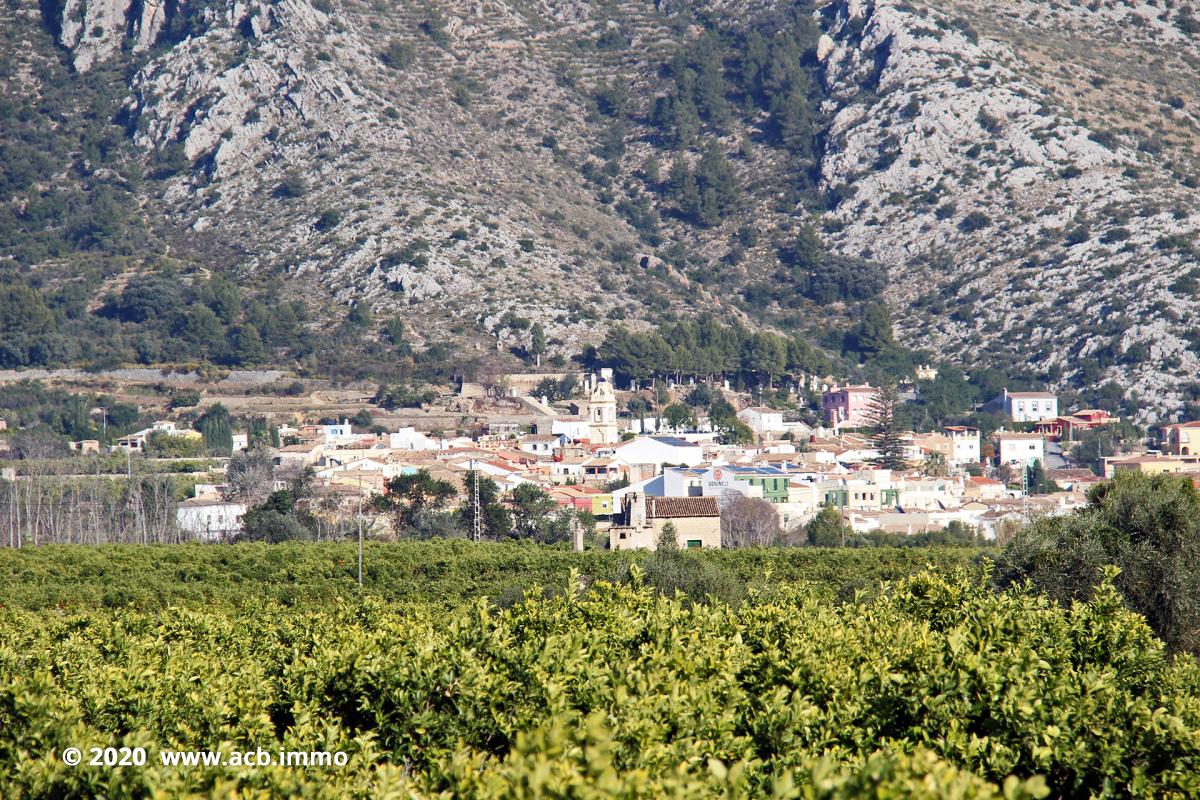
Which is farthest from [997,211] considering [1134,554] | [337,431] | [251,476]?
[1134,554]

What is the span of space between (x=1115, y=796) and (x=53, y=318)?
99655mm

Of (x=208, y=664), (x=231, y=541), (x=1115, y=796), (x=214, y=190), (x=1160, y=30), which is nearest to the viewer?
(x=1115, y=796)

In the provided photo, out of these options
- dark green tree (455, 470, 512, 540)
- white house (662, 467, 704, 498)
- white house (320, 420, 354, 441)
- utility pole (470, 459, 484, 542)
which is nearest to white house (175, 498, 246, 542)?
dark green tree (455, 470, 512, 540)

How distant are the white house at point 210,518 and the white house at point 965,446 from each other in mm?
47100

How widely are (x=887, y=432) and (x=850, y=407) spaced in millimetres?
13884

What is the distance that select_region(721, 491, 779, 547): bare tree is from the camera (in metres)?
61.0

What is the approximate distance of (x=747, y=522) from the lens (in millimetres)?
62062

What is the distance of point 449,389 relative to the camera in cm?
9844

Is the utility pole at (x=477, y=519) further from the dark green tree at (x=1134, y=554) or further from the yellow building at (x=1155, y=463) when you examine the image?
the yellow building at (x=1155, y=463)

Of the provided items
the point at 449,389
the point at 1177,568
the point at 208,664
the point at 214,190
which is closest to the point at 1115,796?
the point at 208,664

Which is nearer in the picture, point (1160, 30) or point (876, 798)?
point (876, 798)

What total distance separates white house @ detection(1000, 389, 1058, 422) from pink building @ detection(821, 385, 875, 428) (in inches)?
362

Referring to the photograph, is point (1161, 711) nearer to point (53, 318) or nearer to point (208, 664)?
point (208, 664)

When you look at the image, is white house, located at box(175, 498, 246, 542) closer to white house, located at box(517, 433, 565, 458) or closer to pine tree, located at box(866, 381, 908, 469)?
white house, located at box(517, 433, 565, 458)
